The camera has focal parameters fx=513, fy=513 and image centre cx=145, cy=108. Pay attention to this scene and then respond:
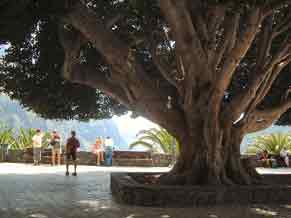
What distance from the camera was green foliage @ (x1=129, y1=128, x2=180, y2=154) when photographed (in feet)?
94.6

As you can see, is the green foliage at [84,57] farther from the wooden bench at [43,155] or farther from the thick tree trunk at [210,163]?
the wooden bench at [43,155]

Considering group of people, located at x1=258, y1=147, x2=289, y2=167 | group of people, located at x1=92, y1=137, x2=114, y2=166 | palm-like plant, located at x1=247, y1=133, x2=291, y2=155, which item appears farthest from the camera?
palm-like plant, located at x1=247, y1=133, x2=291, y2=155

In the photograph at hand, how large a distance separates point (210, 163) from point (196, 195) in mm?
1812

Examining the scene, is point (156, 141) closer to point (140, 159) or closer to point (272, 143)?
point (140, 159)

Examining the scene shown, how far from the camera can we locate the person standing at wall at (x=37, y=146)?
79.9 ft

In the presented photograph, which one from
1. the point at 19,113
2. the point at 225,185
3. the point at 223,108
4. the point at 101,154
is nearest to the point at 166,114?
the point at 223,108

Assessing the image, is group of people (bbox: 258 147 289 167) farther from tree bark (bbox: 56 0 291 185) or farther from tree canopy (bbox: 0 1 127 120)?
tree bark (bbox: 56 0 291 185)

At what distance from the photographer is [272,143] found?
2966 centimetres

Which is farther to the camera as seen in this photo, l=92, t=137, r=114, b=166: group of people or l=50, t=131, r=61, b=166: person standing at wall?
l=92, t=137, r=114, b=166: group of people

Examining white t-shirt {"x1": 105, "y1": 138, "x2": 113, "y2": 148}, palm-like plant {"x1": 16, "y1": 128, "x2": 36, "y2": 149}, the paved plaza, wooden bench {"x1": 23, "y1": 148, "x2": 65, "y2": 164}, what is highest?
palm-like plant {"x1": 16, "y1": 128, "x2": 36, "y2": 149}

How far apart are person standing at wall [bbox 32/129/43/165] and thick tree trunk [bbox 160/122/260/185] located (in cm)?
1215

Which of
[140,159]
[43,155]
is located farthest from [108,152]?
[43,155]

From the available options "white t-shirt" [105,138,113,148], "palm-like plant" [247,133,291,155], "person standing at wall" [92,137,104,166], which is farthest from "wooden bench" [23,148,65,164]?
"palm-like plant" [247,133,291,155]

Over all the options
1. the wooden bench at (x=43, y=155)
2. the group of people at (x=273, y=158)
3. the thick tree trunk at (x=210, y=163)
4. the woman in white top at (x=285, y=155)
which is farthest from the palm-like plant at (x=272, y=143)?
the thick tree trunk at (x=210, y=163)
